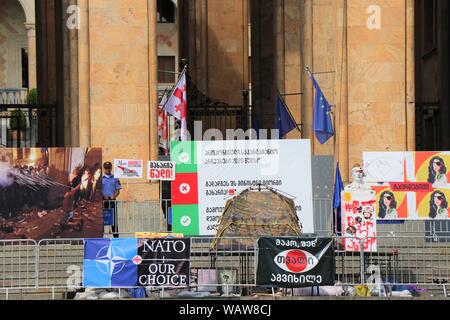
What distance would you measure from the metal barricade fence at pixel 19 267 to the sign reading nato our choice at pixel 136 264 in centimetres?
121

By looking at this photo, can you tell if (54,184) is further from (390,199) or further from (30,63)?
(30,63)

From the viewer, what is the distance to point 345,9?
2769 cm

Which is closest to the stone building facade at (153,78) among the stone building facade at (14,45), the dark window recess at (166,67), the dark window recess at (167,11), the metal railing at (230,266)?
the metal railing at (230,266)

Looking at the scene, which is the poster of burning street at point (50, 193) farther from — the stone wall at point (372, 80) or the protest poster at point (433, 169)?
the protest poster at point (433, 169)

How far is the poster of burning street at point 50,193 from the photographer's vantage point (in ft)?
78.5

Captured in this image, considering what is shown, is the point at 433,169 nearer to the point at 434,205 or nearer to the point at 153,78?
the point at 434,205

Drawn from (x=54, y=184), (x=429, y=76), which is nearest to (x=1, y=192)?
(x=54, y=184)

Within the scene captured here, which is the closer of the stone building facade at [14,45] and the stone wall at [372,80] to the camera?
the stone wall at [372,80]

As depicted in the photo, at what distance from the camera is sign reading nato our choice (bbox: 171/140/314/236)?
2469 centimetres

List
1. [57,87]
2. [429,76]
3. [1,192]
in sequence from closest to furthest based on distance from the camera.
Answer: [1,192] < [57,87] < [429,76]

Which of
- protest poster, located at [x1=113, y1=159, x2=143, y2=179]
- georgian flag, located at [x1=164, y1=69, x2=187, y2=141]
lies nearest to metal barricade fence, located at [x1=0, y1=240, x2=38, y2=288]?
protest poster, located at [x1=113, y1=159, x2=143, y2=179]

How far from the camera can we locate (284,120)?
30.9m

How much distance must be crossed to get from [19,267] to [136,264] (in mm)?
2405
